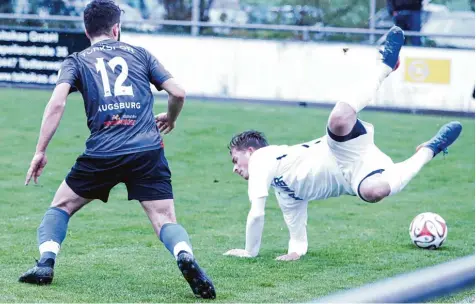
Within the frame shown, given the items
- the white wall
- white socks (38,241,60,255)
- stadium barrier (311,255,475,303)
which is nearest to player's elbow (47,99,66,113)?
white socks (38,241,60,255)

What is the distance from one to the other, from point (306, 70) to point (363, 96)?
12.0 meters

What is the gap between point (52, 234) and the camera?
5781mm

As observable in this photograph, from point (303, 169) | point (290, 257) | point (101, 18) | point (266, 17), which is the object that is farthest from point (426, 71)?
point (101, 18)

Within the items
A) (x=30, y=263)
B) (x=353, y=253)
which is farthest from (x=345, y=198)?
(x=30, y=263)

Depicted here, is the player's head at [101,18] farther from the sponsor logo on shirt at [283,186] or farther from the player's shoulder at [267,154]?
the sponsor logo on shirt at [283,186]

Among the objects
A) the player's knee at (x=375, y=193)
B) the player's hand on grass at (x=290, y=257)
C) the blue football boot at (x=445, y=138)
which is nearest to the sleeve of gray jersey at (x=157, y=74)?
the player's knee at (x=375, y=193)

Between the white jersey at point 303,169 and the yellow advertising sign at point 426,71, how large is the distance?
11110 millimetres

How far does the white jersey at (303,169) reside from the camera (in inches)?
264

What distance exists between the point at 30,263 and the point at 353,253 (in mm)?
2520

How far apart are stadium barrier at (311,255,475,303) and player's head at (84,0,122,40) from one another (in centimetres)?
386

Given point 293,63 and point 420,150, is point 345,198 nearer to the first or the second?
point 420,150

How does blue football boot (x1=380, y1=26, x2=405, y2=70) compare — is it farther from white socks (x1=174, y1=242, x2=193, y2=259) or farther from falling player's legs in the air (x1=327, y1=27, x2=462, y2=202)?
white socks (x1=174, y1=242, x2=193, y2=259)

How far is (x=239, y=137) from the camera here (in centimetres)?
693

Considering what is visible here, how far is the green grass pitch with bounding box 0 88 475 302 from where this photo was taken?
6.04 m
